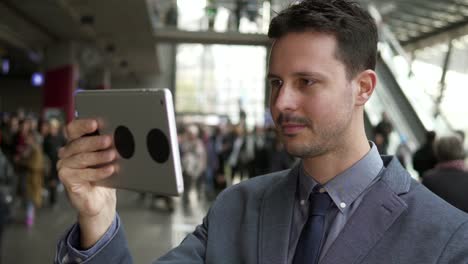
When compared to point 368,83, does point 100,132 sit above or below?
below

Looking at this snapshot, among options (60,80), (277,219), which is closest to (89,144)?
(277,219)

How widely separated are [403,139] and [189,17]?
10121 millimetres

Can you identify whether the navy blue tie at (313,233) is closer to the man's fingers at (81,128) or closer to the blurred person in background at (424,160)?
the man's fingers at (81,128)

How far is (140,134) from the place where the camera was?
1357 mm

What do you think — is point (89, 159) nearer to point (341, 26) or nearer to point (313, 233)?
point (313, 233)

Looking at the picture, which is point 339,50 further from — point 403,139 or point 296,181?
point 403,139

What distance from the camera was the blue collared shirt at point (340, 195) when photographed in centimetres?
147

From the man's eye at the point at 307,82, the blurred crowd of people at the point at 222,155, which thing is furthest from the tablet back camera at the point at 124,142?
the blurred crowd of people at the point at 222,155

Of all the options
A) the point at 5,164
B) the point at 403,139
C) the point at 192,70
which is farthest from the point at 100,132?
the point at 192,70

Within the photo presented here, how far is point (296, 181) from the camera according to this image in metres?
1.61

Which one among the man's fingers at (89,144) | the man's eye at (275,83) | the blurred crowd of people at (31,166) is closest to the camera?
the man's fingers at (89,144)

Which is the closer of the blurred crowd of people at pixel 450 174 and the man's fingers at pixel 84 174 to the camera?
the man's fingers at pixel 84 174

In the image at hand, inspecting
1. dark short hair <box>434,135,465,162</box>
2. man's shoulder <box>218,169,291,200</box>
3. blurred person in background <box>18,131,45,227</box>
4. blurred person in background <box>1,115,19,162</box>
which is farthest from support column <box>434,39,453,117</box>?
man's shoulder <box>218,169,291,200</box>

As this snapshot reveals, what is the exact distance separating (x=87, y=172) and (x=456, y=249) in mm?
899
